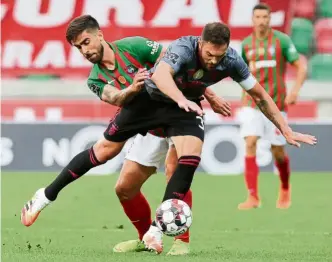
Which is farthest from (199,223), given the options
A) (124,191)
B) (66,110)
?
(66,110)

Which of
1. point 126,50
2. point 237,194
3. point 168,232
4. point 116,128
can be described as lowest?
point 237,194

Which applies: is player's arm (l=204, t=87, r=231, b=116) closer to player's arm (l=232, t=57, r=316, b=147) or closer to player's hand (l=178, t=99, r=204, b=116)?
player's arm (l=232, t=57, r=316, b=147)

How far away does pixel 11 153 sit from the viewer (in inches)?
586

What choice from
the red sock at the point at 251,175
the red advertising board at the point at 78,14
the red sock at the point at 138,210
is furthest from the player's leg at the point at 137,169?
the red advertising board at the point at 78,14

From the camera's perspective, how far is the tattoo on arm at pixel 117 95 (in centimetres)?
708

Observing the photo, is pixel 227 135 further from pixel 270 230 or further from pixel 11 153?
pixel 270 230

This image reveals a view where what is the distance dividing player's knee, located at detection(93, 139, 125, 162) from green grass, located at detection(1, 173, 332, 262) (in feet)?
2.09

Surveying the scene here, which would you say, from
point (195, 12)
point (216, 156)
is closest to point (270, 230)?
point (216, 156)

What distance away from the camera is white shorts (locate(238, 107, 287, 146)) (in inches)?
441

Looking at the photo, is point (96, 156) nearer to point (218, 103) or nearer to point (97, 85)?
point (97, 85)

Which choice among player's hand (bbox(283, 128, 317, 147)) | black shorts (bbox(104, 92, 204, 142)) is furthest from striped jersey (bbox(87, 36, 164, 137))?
player's hand (bbox(283, 128, 317, 147))

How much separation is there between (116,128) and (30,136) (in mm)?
7753

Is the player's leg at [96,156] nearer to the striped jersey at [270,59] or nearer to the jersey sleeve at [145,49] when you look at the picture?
the jersey sleeve at [145,49]

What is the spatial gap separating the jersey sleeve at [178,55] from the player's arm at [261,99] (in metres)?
0.34
